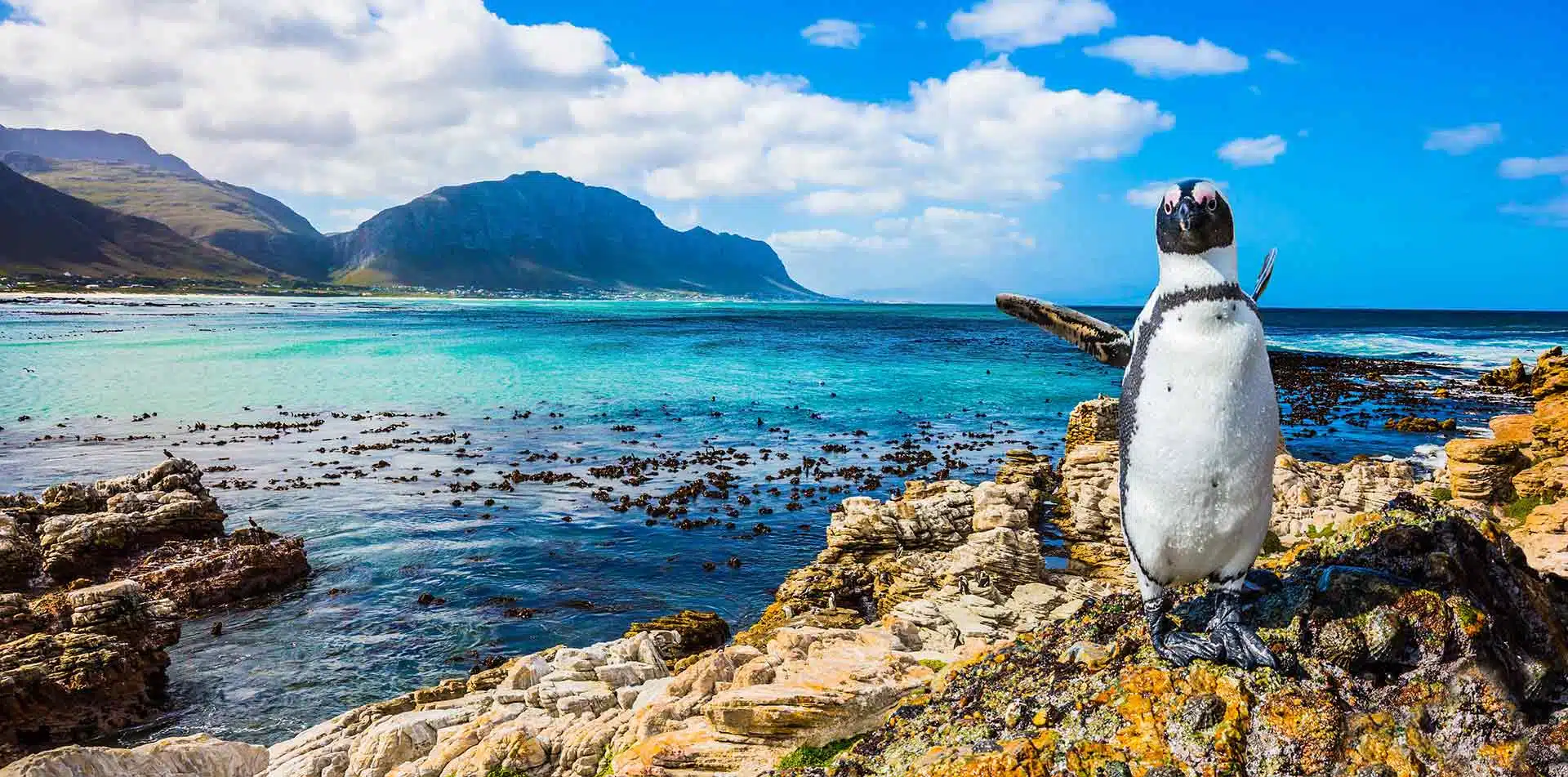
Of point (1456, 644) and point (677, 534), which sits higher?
point (1456, 644)

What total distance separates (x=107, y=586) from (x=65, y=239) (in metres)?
227

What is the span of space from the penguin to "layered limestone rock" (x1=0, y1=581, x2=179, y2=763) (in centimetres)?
1467

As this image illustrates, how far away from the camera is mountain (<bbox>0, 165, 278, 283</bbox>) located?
17450cm

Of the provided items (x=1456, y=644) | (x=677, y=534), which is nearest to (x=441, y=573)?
(x=677, y=534)

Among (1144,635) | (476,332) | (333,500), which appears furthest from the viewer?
(476,332)

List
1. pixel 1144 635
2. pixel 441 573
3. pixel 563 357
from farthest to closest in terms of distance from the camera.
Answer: pixel 563 357
pixel 441 573
pixel 1144 635

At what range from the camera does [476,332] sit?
102 metres

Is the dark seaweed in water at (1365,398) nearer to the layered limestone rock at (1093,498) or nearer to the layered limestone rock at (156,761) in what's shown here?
the layered limestone rock at (1093,498)

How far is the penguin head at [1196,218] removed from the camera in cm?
440

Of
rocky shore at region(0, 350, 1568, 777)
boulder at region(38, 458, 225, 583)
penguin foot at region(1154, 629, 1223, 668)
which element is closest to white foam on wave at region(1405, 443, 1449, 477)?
rocky shore at region(0, 350, 1568, 777)

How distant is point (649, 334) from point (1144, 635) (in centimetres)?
10670

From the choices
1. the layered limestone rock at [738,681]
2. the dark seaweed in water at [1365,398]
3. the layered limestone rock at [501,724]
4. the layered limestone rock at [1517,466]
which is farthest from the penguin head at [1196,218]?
the dark seaweed in water at [1365,398]

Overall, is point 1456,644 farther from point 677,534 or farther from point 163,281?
point 163,281

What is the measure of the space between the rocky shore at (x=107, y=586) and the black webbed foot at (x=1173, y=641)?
14.5m
